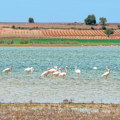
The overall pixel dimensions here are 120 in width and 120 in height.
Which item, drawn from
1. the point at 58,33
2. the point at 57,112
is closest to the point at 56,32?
the point at 58,33

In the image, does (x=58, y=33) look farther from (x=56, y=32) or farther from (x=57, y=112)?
(x=57, y=112)

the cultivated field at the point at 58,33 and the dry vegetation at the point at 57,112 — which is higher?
the cultivated field at the point at 58,33

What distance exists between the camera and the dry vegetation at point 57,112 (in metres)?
9.46

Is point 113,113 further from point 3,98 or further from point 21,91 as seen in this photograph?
point 21,91

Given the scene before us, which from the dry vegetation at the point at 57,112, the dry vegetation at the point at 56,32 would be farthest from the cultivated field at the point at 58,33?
the dry vegetation at the point at 57,112

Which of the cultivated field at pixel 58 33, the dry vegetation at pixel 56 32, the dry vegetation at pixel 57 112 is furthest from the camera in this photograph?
the cultivated field at pixel 58 33

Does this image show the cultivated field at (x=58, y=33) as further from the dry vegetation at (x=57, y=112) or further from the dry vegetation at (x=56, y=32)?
the dry vegetation at (x=57, y=112)

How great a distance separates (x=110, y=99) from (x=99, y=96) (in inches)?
34.6

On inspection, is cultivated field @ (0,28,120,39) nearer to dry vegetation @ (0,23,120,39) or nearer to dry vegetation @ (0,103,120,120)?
dry vegetation @ (0,23,120,39)

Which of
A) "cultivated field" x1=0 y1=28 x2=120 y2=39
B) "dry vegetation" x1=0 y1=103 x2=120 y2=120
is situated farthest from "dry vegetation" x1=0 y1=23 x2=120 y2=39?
"dry vegetation" x1=0 y1=103 x2=120 y2=120

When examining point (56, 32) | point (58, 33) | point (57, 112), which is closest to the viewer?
point (57, 112)

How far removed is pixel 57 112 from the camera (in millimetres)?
10164

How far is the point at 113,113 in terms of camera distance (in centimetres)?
1014

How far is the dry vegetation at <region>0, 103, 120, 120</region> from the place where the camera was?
9.46 m
